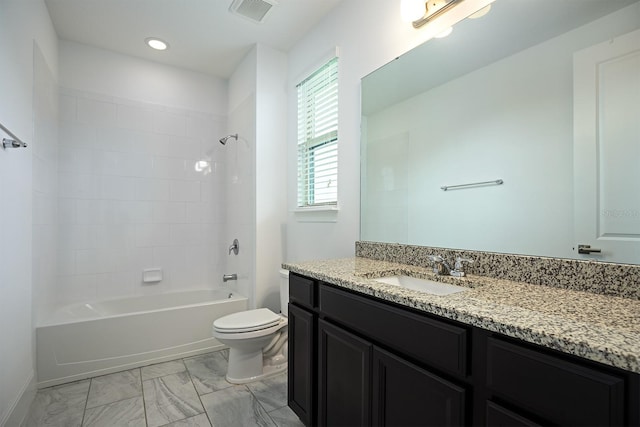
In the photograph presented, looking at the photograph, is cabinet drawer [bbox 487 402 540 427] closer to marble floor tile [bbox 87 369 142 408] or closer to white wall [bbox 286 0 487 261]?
white wall [bbox 286 0 487 261]

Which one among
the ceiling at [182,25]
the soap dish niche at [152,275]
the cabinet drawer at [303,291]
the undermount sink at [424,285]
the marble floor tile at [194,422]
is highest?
the ceiling at [182,25]

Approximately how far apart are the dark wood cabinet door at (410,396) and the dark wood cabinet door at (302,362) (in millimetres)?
436

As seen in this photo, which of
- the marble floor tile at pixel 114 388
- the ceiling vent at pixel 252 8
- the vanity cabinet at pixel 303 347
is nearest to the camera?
the vanity cabinet at pixel 303 347

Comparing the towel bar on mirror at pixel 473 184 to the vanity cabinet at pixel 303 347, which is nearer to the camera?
the towel bar on mirror at pixel 473 184

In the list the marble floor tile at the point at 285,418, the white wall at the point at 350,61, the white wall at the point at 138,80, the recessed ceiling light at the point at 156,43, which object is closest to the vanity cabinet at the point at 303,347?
the marble floor tile at the point at 285,418

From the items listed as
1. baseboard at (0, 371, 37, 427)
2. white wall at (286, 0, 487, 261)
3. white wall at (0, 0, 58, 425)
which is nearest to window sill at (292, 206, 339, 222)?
white wall at (286, 0, 487, 261)

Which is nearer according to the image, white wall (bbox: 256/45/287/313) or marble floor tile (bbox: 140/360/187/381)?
marble floor tile (bbox: 140/360/187/381)

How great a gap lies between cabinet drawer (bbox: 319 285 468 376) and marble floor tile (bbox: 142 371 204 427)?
121cm

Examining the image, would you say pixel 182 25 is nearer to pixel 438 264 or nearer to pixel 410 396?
pixel 438 264

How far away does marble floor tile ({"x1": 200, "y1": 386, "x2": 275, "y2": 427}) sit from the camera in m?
1.72

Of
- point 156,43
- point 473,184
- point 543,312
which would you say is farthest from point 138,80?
point 543,312

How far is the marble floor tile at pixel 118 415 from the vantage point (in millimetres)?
1722

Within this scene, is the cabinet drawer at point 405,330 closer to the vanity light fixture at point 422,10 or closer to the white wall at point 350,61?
the white wall at point 350,61

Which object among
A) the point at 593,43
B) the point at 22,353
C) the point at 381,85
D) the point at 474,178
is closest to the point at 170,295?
the point at 22,353
